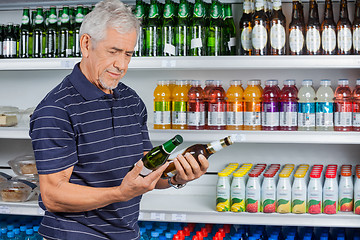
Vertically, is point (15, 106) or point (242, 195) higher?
point (15, 106)

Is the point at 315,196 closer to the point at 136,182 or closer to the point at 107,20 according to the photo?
the point at 136,182

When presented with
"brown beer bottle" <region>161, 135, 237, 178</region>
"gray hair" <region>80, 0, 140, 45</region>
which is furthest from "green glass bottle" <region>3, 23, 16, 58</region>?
"brown beer bottle" <region>161, 135, 237, 178</region>

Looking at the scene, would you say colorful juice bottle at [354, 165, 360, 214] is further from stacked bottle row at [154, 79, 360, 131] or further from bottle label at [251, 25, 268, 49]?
bottle label at [251, 25, 268, 49]

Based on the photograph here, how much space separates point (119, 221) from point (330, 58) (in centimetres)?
140

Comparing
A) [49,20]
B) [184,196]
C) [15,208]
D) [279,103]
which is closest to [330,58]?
[279,103]

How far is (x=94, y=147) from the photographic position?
1655 mm

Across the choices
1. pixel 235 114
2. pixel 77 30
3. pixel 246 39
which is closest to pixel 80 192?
pixel 235 114

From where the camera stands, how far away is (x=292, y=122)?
101 inches

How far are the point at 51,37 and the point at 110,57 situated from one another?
1.42 meters

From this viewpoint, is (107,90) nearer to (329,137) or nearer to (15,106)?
(329,137)

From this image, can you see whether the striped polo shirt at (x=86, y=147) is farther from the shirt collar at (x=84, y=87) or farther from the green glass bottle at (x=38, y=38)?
the green glass bottle at (x=38, y=38)

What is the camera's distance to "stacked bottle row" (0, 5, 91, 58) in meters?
2.93

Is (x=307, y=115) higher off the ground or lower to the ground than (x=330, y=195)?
higher

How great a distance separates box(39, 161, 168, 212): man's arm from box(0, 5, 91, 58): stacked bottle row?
57.4 inches
